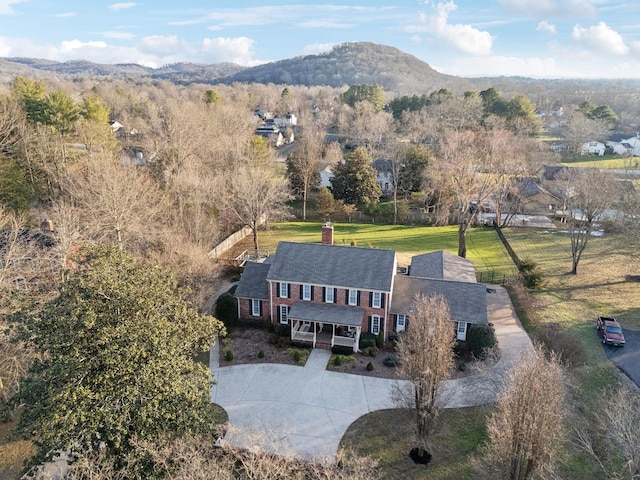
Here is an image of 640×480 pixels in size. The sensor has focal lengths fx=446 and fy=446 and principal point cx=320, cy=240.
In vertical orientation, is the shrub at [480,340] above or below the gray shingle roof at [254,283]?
below

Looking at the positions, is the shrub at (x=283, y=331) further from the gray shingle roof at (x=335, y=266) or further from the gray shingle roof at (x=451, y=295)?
the gray shingle roof at (x=451, y=295)

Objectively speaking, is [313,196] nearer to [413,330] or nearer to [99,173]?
[99,173]

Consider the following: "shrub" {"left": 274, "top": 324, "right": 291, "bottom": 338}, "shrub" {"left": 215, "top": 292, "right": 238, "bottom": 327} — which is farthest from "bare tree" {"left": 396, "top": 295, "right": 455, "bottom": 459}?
"shrub" {"left": 215, "top": 292, "right": 238, "bottom": 327}

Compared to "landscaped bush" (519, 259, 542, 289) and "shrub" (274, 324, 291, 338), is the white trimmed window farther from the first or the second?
"landscaped bush" (519, 259, 542, 289)

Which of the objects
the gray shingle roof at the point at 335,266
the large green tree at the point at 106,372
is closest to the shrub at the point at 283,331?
the gray shingle roof at the point at 335,266

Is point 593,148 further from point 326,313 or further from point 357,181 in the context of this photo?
point 326,313
